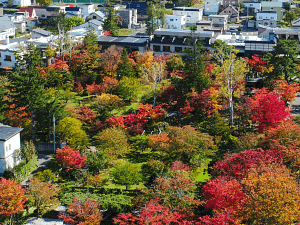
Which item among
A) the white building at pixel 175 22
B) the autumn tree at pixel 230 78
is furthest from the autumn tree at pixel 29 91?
the white building at pixel 175 22

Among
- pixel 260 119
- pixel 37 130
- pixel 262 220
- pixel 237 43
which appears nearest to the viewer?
pixel 262 220

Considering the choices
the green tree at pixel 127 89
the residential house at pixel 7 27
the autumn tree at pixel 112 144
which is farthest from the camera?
the residential house at pixel 7 27

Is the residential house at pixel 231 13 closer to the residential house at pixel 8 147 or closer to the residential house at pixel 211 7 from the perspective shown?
the residential house at pixel 211 7

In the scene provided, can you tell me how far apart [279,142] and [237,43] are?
29596 mm

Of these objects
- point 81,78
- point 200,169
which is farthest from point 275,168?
point 81,78

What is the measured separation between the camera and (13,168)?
31.8m

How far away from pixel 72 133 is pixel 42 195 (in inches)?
350

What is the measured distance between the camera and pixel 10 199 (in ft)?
84.2

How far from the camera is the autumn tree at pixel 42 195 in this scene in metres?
27.0

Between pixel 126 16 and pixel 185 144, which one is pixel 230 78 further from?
pixel 126 16

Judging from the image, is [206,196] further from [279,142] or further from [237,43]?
[237,43]

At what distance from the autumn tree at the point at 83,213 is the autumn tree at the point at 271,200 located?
8628 mm

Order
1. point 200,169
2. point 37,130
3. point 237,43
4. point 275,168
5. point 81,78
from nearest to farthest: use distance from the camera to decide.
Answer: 1. point 275,168
2. point 200,169
3. point 37,130
4. point 81,78
5. point 237,43

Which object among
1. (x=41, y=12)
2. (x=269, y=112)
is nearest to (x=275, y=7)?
(x=41, y=12)
